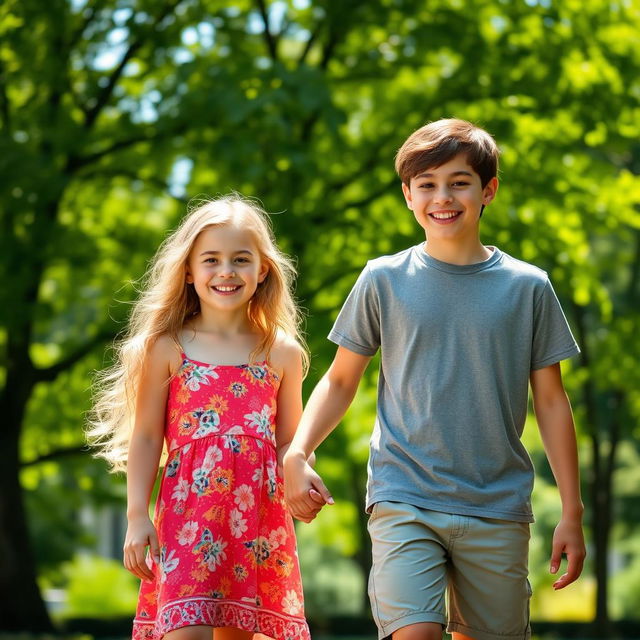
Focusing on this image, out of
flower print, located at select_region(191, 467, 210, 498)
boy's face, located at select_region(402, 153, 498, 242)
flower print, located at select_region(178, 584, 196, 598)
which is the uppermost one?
boy's face, located at select_region(402, 153, 498, 242)

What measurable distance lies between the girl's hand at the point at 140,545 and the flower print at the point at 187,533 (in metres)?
0.08

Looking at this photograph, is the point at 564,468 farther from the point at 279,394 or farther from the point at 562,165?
the point at 562,165

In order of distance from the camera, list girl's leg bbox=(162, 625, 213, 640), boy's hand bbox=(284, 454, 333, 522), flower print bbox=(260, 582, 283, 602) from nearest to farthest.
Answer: boy's hand bbox=(284, 454, 333, 522) → girl's leg bbox=(162, 625, 213, 640) → flower print bbox=(260, 582, 283, 602)

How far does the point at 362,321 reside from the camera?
3.88 meters

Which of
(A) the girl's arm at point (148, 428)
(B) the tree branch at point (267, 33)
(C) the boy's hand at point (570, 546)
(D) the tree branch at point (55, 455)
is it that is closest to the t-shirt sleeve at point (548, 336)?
(C) the boy's hand at point (570, 546)

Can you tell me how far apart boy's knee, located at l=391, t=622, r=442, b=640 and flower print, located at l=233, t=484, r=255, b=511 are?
0.70 meters

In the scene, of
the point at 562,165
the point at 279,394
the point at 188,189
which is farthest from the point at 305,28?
the point at 279,394

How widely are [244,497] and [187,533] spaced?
22 centimetres

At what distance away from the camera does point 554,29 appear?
10.0 meters

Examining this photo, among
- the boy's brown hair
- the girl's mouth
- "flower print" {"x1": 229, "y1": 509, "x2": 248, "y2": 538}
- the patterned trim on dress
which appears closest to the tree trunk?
the girl's mouth

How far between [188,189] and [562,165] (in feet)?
11.1

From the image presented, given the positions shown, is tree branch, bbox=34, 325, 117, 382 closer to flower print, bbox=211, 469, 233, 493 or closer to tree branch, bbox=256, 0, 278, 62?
tree branch, bbox=256, 0, 278, 62

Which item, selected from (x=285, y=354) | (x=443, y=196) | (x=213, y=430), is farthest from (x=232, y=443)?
(x=443, y=196)

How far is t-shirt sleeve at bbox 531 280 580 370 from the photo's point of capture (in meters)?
3.80
